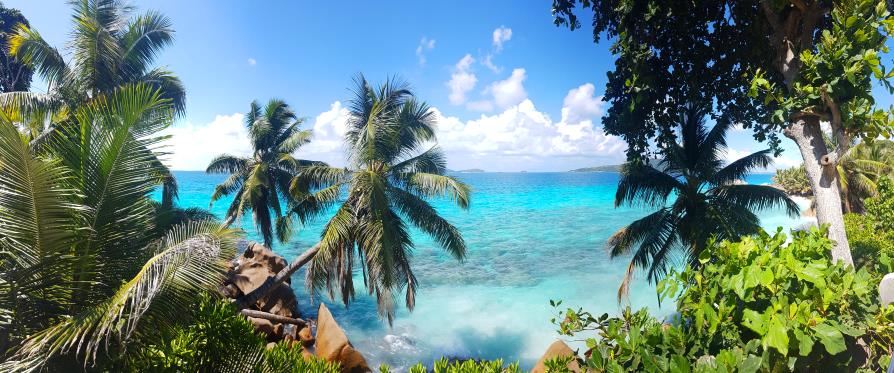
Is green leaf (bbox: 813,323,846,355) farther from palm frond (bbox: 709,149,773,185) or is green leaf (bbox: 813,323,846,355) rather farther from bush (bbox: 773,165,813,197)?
bush (bbox: 773,165,813,197)

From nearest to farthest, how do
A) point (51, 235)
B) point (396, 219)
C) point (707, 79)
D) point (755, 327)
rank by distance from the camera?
1. point (755, 327)
2. point (51, 235)
3. point (707, 79)
4. point (396, 219)

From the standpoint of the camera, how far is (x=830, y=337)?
1.97m

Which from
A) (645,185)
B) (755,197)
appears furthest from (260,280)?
(755,197)

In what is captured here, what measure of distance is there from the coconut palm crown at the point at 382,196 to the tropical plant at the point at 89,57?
538 cm

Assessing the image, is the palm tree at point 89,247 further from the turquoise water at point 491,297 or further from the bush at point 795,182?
the bush at point 795,182

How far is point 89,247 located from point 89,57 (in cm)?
971

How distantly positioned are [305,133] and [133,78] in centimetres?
625

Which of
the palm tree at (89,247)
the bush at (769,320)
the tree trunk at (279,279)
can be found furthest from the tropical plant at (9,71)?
the bush at (769,320)

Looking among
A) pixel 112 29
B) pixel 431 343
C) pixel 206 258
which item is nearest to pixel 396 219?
pixel 431 343

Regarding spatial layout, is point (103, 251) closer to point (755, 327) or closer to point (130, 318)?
point (130, 318)

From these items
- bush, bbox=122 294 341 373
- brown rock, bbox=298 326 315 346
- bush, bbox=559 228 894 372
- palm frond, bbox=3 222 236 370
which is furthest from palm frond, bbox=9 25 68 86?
bush, bbox=559 228 894 372

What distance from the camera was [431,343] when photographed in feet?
47.5

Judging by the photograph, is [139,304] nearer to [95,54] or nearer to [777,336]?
[777,336]

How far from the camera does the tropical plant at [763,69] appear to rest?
417cm
